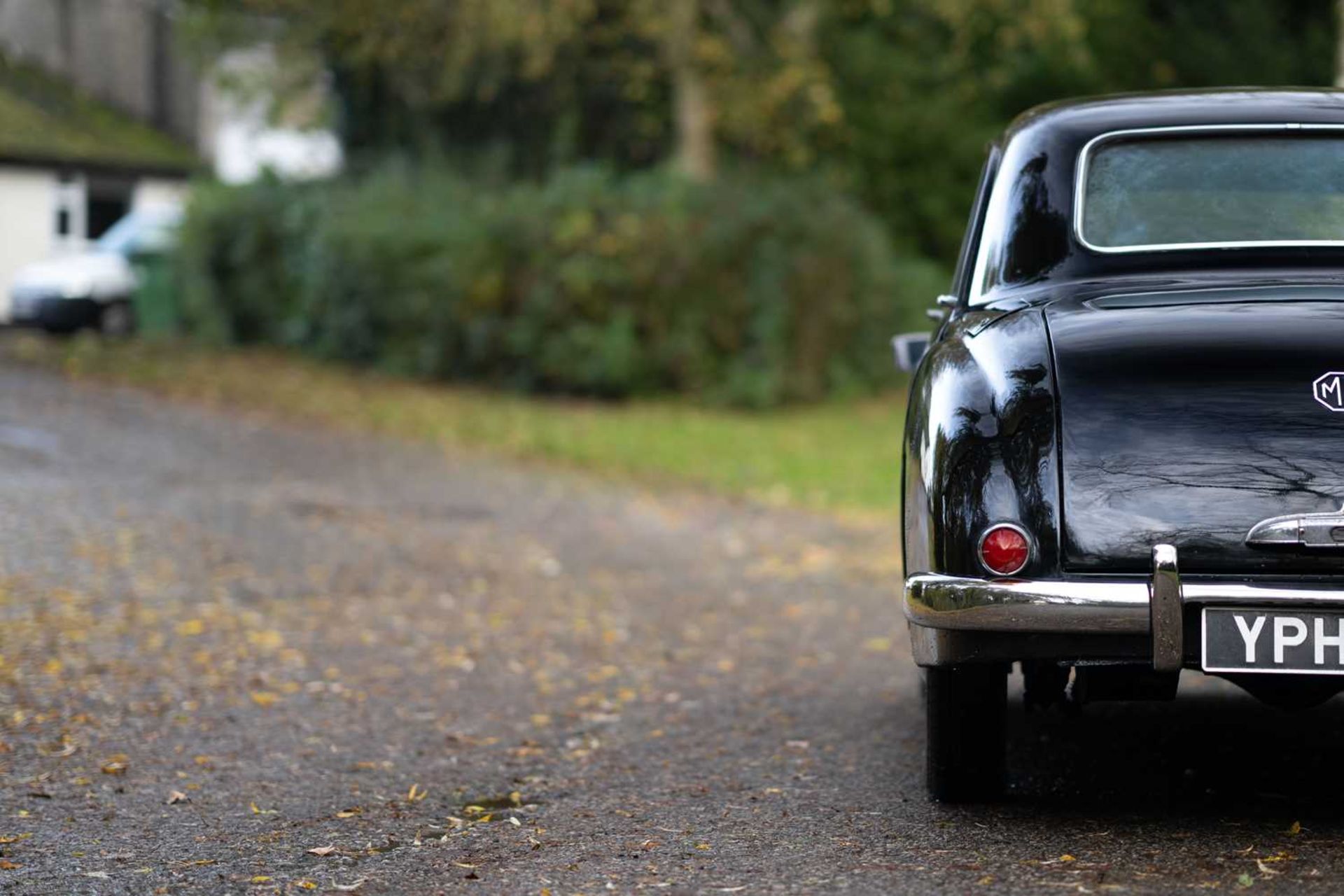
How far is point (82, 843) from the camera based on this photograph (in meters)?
4.45

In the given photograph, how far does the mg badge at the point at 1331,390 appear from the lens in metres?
4.00

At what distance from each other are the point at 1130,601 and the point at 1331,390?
25.6 inches

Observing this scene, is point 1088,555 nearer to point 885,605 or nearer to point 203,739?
point 203,739

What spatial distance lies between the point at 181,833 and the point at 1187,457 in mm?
2585

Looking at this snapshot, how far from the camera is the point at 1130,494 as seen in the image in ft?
13.2

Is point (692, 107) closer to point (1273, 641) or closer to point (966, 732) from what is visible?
point (966, 732)

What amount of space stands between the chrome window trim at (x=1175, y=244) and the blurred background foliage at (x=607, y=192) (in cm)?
1320

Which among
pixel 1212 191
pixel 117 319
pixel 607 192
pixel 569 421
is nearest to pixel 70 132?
pixel 117 319

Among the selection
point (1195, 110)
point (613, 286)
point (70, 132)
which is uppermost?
point (1195, 110)

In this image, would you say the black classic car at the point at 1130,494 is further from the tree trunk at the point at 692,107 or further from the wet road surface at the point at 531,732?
the tree trunk at the point at 692,107

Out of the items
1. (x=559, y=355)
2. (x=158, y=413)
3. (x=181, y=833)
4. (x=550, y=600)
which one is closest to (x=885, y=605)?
(x=550, y=600)

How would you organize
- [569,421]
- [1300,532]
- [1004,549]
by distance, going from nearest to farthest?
[1300,532] < [1004,549] < [569,421]

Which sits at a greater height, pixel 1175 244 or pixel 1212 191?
pixel 1212 191

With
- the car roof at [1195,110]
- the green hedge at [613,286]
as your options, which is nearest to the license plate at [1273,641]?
the car roof at [1195,110]
